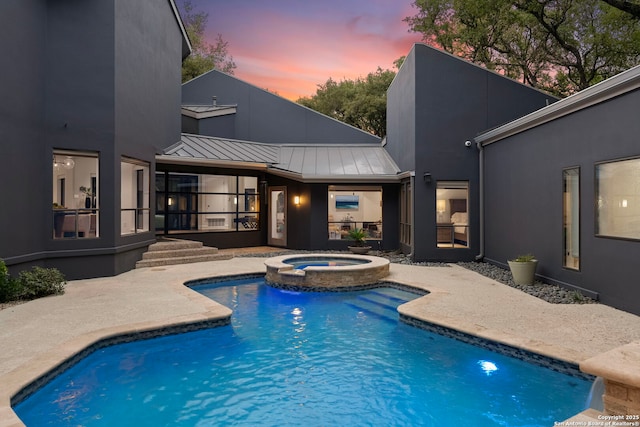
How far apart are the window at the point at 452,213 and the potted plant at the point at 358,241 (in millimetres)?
2705

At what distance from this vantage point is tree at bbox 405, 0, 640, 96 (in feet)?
56.6

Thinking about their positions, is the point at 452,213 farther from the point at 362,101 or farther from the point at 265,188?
the point at 362,101

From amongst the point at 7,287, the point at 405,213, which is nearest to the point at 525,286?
the point at 405,213

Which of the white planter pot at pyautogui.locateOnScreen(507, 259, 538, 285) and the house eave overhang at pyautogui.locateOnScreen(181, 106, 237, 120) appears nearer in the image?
the white planter pot at pyautogui.locateOnScreen(507, 259, 538, 285)

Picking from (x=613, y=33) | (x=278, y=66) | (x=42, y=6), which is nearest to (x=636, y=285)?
(x=42, y=6)

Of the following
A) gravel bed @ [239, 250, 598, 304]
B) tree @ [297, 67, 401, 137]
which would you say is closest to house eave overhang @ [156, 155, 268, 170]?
gravel bed @ [239, 250, 598, 304]

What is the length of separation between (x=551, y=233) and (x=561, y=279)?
3.05ft

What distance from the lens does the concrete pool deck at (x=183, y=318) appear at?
4695mm

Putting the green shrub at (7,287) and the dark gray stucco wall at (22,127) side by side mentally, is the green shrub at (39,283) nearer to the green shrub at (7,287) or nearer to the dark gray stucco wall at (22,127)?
the green shrub at (7,287)

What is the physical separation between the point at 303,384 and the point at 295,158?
40.6 feet

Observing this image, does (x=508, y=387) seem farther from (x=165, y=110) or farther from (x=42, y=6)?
(x=165, y=110)

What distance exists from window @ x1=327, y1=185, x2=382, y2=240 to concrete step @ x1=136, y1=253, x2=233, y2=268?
3961mm

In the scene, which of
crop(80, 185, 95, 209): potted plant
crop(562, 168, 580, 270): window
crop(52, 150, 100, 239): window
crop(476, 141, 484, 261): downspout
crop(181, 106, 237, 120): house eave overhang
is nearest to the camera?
crop(562, 168, 580, 270): window

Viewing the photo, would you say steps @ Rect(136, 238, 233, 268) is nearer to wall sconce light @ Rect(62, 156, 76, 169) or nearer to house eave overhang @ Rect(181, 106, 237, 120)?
wall sconce light @ Rect(62, 156, 76, 169)
